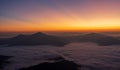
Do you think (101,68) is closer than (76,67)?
Yes

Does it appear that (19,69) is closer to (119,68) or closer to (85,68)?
(85,68)

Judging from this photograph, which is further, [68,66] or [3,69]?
[68,66]

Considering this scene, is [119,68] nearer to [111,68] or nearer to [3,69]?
[111,68]

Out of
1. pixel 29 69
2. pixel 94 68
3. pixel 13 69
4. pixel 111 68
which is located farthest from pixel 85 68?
pixel 13 69

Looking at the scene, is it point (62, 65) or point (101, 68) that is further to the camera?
point (62, 65)

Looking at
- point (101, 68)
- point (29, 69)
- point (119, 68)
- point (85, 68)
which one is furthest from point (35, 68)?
point (119, 68)

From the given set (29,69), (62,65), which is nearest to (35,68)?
(29,69)

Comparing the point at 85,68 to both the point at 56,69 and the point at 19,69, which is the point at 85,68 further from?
the point at 19,69

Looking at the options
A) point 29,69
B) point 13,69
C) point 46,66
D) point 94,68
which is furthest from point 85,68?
point 13,69
